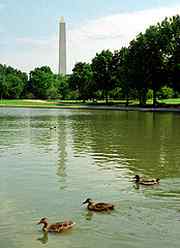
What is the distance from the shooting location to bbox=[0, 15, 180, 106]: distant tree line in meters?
93.8

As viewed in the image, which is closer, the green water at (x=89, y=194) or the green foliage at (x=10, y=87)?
the green water at (x=89, y=194)

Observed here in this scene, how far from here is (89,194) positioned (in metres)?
15.9

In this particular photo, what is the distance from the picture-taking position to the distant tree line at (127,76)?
308 ft

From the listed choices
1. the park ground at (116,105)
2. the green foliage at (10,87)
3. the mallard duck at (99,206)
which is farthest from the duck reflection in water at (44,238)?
the green foliage at (10,87)

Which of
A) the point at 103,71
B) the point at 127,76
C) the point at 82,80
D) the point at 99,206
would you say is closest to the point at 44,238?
the point at 99,206

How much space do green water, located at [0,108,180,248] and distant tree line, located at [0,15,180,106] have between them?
216 ft

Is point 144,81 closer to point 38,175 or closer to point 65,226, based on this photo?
point 38,175

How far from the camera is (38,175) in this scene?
63.0ft

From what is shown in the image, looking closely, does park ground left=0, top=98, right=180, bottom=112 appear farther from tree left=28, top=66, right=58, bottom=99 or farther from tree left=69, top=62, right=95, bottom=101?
tree left=28, top=66, right=58, bottom=99

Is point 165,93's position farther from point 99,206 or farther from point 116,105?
point 99,206

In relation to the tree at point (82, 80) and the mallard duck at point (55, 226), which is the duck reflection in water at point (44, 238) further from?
the tree at point (82, 80)

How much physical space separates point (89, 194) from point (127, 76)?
278ft

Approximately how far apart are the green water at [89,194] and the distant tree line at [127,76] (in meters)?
65.9

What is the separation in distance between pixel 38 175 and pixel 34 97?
5833 inches
